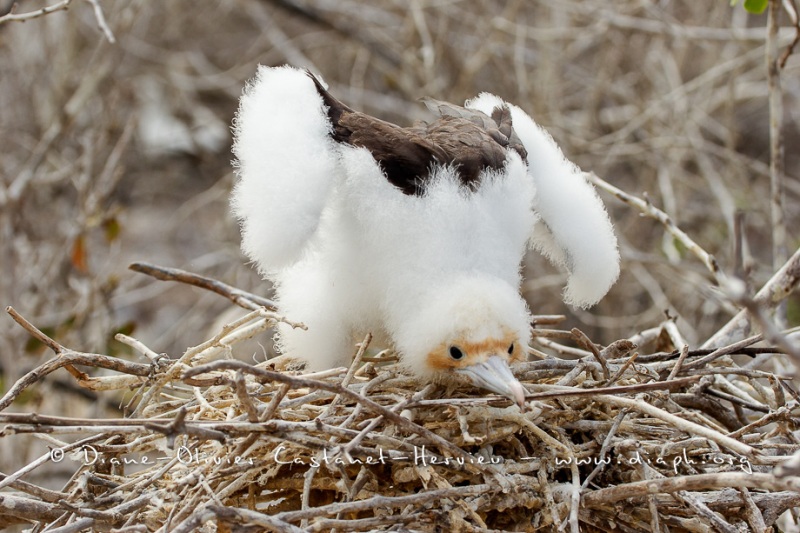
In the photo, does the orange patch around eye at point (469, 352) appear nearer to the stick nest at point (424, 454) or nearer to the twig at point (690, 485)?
the stick nest at point (424, 454)

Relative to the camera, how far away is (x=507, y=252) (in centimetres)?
237

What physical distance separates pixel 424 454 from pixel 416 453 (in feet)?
0.06

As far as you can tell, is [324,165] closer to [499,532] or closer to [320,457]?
[320,457]

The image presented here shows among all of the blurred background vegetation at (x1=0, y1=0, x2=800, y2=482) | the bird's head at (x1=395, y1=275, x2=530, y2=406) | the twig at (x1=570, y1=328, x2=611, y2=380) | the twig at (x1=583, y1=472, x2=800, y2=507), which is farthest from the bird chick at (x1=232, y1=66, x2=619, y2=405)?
the blurred background vegetation at (x1=0, y1=0, x2=800, y2=482)

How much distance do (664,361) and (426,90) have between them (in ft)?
8.84

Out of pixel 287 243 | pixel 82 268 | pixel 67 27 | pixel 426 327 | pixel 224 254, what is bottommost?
pixel 426 327

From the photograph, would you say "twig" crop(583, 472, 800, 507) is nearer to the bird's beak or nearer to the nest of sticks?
the nest of sticks

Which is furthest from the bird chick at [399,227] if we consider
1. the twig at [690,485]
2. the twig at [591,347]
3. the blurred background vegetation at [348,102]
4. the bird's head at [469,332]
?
the blurred background vegetation at [348,102]

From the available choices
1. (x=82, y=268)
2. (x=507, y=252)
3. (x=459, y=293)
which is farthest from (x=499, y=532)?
(x=82, y=268)

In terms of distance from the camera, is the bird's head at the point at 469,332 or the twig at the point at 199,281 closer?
the bird's head at the point at 469,332

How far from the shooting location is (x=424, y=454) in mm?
2059

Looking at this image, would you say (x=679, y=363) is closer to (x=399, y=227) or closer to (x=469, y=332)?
(x=469, y=332)

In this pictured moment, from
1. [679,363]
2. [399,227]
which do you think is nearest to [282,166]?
[399,227]

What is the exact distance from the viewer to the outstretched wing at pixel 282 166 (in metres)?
2.23
